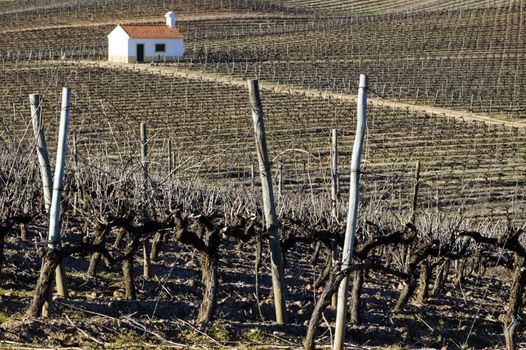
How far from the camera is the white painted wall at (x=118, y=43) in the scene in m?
56.7

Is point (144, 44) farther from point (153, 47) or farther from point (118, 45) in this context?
point (118, 45)

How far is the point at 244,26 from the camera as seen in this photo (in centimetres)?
7862

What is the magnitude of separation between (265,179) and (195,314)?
4.24 feet

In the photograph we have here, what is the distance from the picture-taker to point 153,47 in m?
57.9

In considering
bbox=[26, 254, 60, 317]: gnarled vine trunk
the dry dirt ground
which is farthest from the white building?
bbox=[26, 254, 60, 317]: gnarled vine trunk

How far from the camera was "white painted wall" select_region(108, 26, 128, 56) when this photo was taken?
56719mm

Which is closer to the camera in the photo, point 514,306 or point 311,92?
point 514,306

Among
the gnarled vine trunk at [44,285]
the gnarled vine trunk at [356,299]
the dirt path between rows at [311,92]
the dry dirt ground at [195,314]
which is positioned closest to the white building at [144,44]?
the dirt path between rows at [311,92]

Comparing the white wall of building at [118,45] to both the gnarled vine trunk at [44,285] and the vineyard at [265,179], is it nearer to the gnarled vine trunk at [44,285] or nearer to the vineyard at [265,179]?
the vineyard at [265,179]

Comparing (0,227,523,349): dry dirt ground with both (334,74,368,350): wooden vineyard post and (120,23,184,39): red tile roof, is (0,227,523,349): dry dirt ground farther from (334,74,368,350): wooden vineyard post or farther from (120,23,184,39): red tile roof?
(120,23,184,39): red tile roof

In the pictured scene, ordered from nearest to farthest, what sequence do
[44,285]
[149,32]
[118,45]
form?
[44,285] < [118,45] < [149,32]

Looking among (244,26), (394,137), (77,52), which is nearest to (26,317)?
(394,137)

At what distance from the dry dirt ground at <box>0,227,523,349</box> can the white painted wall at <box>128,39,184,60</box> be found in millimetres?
46985

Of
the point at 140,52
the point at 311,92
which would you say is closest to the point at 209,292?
the point at 311,92
